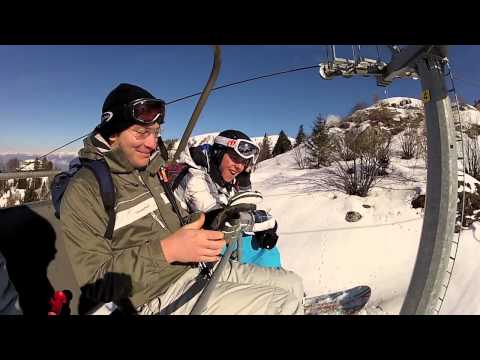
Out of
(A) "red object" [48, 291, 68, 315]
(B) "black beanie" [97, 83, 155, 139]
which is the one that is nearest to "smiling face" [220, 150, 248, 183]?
(B) "black beanie" [97, 83, 155, 139]

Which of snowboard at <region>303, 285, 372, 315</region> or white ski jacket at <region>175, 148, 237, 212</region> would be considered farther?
snowboard at <region>303, 285, 372, 315</region>

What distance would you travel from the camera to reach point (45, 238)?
168cm

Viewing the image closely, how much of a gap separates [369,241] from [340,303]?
2438 millimetres

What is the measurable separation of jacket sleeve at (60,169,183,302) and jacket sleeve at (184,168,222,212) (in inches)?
41.3

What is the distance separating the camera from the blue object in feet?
8.40

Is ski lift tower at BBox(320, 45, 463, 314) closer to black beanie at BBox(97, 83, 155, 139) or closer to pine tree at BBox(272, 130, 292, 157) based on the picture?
black beanie at BBox(97, 83, 155, 139)

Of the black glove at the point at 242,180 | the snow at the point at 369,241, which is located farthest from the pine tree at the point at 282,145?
the black glove at the point at 242,180

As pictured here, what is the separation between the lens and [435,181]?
1.60 metres

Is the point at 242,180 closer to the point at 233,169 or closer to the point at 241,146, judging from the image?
the point at 233,169

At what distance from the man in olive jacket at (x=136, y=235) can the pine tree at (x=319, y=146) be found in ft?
27.6

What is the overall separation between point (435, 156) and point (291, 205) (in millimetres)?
5342
